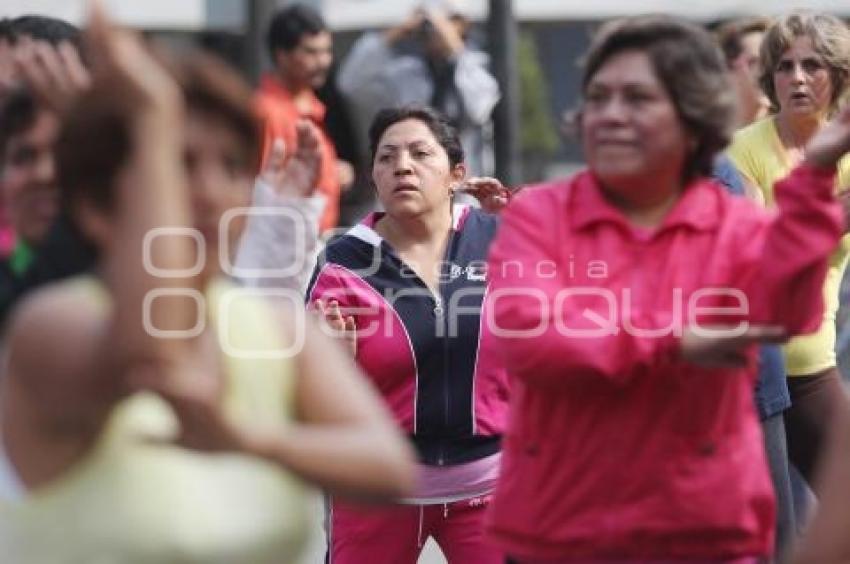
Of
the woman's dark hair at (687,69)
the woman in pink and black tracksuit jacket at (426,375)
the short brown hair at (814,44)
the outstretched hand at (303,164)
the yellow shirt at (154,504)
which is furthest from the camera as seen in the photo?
the short brown hair at (814,44)

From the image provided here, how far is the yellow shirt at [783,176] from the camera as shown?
277 inches

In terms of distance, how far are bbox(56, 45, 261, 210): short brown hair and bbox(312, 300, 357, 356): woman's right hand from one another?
113 inches

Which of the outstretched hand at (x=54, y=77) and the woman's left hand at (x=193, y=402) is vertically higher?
the outstretched hand at (x=54, y=77)

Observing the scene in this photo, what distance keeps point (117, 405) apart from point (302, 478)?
283mm

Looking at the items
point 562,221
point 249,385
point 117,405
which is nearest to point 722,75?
point 562,221

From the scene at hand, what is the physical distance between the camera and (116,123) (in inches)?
117

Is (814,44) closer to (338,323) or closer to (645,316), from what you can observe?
(338,323)

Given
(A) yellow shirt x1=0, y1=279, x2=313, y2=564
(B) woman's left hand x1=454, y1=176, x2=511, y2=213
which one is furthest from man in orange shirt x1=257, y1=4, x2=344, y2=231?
(A) yellow shirt x1=0, y1=279, x2=313, y2=564

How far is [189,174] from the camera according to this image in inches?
127

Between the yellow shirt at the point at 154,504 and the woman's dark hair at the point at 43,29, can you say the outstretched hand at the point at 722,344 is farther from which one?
the woman's dark hair at the point at 43,29

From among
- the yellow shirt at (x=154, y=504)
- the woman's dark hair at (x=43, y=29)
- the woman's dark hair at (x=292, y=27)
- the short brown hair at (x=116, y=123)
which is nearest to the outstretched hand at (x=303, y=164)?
the woman's dark hair at (x=43, y=29)

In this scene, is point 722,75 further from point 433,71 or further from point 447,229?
point 433,71

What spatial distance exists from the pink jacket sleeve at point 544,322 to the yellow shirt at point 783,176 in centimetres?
260

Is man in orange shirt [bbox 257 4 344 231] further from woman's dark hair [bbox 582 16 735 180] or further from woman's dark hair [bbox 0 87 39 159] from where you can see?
woman's dark hair [bbox 0 87 39 159]
